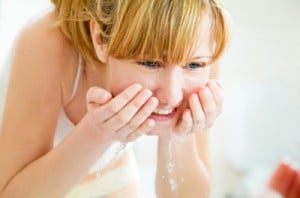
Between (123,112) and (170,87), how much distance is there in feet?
0.21

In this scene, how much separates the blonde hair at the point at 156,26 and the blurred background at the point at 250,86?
0.99 feet

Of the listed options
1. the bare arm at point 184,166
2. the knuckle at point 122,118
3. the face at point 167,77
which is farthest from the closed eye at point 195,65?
the bare arm at point 184,166

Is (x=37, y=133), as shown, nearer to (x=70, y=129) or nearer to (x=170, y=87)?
(x=70, y=129)

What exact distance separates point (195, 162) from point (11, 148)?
0.31 m

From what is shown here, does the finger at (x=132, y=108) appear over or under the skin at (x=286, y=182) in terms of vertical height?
under

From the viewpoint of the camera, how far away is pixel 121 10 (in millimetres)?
618

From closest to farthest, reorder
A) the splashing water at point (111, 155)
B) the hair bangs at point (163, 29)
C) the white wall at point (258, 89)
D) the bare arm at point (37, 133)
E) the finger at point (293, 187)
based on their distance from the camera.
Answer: the finger at point (293, 187)
the hair bangs at point (163, 29)
the bare arm at point (37, 133)
the splashing water at point (111, 155)
the white wall at point (258, 89)

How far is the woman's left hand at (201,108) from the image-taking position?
666 mm

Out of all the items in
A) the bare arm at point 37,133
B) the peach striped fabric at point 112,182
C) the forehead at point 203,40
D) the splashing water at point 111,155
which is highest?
the forehead at point 203,40

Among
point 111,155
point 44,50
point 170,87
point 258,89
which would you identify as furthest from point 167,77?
point 258,89

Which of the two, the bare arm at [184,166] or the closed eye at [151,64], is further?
the bare arm at [184,166]

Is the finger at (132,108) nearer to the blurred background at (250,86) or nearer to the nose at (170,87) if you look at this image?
the nose at (170,87)

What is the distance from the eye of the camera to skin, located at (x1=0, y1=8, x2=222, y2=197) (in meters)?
0.64

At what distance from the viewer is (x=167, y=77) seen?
633mm
